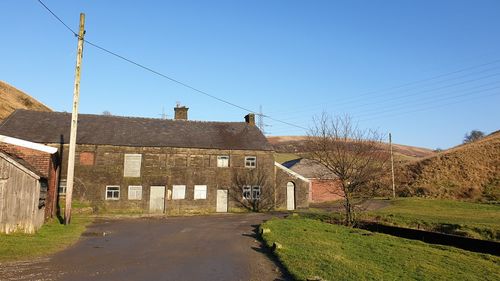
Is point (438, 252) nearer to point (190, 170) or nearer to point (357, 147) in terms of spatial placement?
point (357, 147)

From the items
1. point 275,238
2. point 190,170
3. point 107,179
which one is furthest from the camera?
point 190,170

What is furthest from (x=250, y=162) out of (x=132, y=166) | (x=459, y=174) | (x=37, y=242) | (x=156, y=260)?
(x=459, y=174)

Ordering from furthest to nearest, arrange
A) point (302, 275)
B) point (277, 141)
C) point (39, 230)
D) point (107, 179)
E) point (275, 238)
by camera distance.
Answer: point (277, 141), point (107, 179), point (39, 230), point (275, 238), point (302, 275)

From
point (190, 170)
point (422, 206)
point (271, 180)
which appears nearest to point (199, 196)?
point (190, 170)

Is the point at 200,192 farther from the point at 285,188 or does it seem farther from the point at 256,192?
the point at 285,188

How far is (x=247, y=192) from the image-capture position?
35531 mm

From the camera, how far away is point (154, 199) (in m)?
32.4

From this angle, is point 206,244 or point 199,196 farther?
point 199,196

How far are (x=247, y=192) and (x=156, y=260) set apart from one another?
23.7 metres

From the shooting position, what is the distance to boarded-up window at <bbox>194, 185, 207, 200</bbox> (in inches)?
1330

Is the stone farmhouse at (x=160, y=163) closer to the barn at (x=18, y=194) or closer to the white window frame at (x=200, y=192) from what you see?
the white window frame at (x=200, y=192)

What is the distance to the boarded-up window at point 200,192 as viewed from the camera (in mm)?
33781

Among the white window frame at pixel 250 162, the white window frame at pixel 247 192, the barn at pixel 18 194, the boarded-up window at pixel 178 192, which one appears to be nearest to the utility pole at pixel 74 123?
the barn at pixel 18 194

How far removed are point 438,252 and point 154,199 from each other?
2340 cm
